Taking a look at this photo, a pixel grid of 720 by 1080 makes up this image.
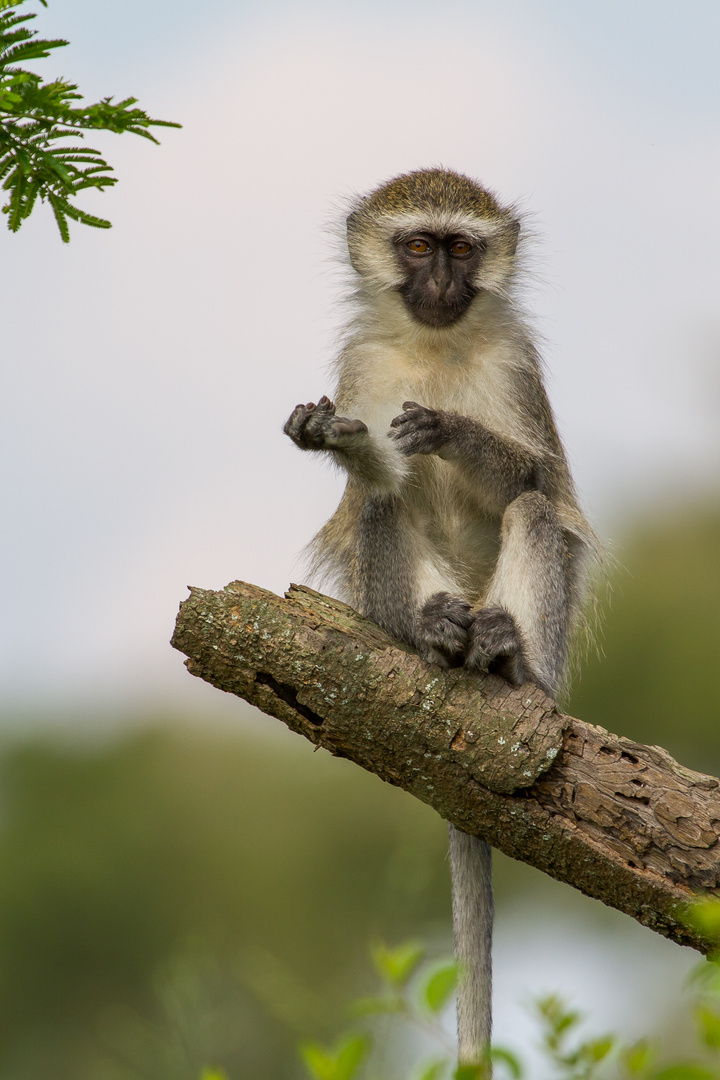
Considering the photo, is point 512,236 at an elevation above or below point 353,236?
above

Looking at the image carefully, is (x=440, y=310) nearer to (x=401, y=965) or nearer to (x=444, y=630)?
(x=444, y=630)

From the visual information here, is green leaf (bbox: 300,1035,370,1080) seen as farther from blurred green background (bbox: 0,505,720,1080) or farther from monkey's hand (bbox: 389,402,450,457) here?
blurred green background (bbox: 0,505,720,1080)

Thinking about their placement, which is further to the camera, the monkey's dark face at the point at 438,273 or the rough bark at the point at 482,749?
the monkey's dark face at the point at 438,273

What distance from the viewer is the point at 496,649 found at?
4793mm

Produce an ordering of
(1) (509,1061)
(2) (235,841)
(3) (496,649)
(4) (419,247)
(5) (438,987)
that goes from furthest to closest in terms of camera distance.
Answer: (2) (235,841) → (4) (419,247) → (3) (496,649) → (5) (438,987) → (1) (509,1061)

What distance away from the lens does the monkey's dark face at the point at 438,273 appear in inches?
236

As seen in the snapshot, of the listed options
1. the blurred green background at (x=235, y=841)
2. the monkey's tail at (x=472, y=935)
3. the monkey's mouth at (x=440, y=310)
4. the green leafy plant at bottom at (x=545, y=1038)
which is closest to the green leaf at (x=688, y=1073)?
the green leafy plant at bottom at (x=545, y=1038)

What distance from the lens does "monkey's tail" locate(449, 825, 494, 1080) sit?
16.1 ft

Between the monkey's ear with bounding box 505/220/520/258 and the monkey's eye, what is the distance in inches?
19.4

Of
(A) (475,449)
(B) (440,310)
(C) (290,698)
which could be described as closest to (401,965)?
(C) (290,698)

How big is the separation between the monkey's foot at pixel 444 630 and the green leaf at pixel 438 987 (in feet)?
8.32

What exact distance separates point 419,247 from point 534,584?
2.03m

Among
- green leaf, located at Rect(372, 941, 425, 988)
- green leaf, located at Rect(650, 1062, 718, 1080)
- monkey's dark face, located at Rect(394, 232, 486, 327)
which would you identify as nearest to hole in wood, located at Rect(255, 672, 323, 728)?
green leaf, located at Rect(372, 941, 425, 988)

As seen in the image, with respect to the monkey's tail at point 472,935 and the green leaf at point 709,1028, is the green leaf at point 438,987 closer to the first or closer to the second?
the green leaf at point 709,1028
